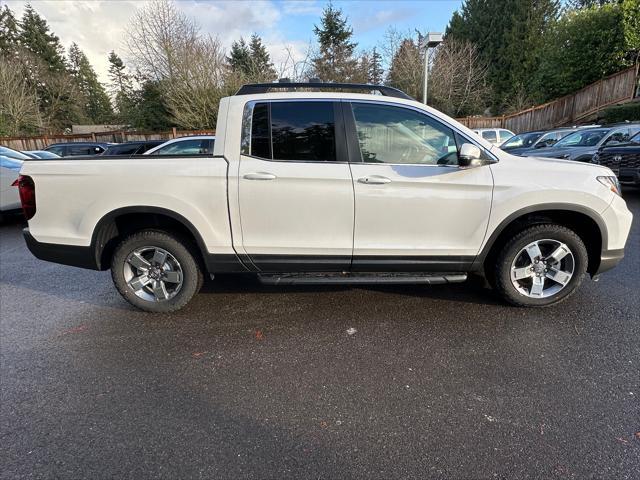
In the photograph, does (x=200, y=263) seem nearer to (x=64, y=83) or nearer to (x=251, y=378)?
(x=251, y=378)

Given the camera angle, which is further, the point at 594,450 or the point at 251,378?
the point at 251,378

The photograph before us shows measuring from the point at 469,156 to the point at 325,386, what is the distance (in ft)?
6.95

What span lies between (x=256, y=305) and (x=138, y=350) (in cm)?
113

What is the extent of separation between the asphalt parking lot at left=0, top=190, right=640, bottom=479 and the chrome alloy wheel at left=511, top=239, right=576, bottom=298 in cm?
24

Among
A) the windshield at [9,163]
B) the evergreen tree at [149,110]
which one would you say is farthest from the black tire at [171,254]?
the evergreen tree at [149,110]

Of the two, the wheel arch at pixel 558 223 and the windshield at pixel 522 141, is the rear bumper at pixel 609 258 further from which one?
the windshield at pixel 522 141

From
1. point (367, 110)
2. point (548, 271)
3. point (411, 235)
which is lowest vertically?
point (548, 271)

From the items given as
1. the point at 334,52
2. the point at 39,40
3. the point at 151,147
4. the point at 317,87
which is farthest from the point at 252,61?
the point at 39,40

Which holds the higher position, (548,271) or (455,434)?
(548,271)

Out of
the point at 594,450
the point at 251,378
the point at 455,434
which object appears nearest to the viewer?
the point at 594,450

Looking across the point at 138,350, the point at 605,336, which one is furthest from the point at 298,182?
the point at 605,336

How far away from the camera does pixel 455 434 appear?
2000 mm

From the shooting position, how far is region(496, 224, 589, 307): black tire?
3166mm

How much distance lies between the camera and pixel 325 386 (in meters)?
2.41
